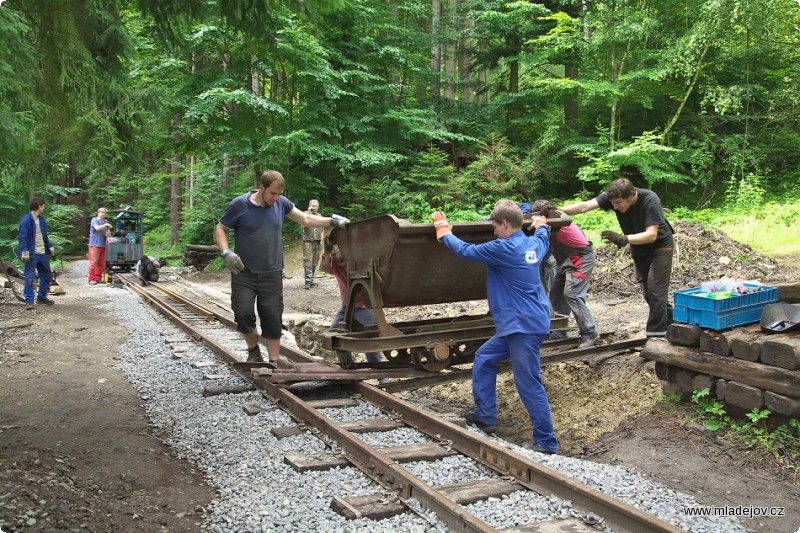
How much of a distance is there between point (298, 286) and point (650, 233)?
10.8 meters

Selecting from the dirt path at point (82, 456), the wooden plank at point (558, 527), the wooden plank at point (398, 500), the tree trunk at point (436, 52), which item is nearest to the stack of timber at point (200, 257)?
the tree trunk at point (436, 52)

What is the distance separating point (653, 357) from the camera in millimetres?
5703

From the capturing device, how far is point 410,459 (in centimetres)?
418

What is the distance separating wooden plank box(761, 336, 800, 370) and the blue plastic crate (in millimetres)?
434

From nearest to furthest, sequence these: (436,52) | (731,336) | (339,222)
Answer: (731,336) → (339,222) → (436,52)

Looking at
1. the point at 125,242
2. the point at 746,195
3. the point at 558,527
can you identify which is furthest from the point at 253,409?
the point at 125,242

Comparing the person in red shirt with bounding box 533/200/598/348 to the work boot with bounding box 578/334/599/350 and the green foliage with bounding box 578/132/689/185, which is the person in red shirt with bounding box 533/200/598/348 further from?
the green foliage with bounding box 578/132/689/185

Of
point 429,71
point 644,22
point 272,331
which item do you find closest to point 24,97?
point 272,331

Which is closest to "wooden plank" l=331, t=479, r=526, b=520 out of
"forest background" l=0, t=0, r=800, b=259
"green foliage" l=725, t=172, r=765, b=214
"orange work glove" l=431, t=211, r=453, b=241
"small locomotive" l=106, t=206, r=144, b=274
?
"orange work glove" l=431, t=211, r=453, b=241

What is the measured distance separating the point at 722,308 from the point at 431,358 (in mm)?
2752

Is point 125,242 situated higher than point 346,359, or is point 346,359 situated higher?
point 125,242

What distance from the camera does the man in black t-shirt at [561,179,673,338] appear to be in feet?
21.2

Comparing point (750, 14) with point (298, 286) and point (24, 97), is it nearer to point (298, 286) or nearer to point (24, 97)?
point (298, 286)

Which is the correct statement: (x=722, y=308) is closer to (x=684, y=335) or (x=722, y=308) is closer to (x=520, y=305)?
(x=684, y=335)
